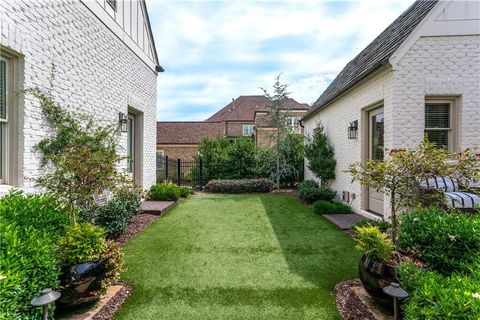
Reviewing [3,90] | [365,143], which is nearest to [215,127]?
[365,143]

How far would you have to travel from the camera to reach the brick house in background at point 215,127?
1087 inches

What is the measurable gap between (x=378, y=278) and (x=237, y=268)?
2.07m

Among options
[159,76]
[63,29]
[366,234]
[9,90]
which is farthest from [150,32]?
[366,234]

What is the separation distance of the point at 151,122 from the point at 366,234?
9230mm

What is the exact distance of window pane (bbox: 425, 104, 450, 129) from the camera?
5.99 metres

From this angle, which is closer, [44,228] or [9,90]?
[44,228]

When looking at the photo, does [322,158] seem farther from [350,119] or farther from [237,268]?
[237,268]

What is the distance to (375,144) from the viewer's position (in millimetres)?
7059

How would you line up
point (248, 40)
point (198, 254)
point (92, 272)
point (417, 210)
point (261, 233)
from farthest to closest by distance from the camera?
point (248, 40) → point (261, 233) → point (198, 254) → point (417, 210) → point (92, 272)

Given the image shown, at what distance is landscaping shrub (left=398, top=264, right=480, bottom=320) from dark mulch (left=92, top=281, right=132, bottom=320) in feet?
9.76

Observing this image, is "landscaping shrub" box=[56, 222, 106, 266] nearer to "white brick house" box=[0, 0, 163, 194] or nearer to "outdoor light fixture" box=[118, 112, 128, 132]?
"white brick house" box=[0, 0, 163, 194]

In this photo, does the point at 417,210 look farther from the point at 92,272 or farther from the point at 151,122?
the point at 151,122

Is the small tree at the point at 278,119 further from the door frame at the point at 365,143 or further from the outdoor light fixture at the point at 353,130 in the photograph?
the door frame at the point at 365,143

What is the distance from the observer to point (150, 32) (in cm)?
1004
